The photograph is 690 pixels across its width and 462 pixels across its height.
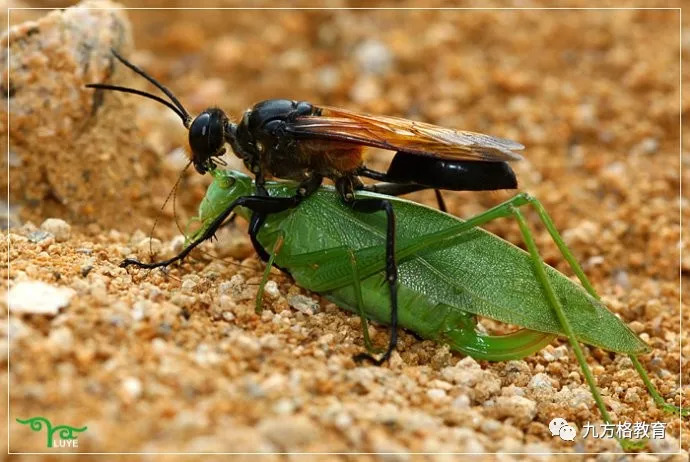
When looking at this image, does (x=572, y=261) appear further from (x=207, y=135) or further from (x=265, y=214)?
(x=207, y=135)

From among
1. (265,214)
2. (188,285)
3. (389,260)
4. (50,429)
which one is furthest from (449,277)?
(50,429)

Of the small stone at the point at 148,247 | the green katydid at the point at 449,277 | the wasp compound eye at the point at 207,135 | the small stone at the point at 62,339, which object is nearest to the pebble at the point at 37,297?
the small stone at the point at 62,339

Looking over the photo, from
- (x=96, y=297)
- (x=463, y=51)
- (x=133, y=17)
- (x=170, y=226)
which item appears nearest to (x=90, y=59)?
(x=170, y=226)

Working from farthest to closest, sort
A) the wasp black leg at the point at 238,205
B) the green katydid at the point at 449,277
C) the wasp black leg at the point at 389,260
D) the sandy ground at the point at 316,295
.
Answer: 1. the wasp black leg at the point at 238,205
2. the green katydid at the point at 449,277
3. the wasp black leg at the point at 389,260
4. the sandy ground at the point at 316,295

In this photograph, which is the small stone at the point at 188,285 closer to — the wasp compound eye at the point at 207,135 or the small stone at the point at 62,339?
the wasp compound eye at the point at 207,135

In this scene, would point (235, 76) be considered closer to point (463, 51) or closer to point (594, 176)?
point (463, 51)

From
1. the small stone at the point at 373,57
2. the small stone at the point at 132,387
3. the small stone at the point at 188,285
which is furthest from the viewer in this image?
the small stone at the point at 373,57

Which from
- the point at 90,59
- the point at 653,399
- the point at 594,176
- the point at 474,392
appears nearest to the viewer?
the point at 474,392
